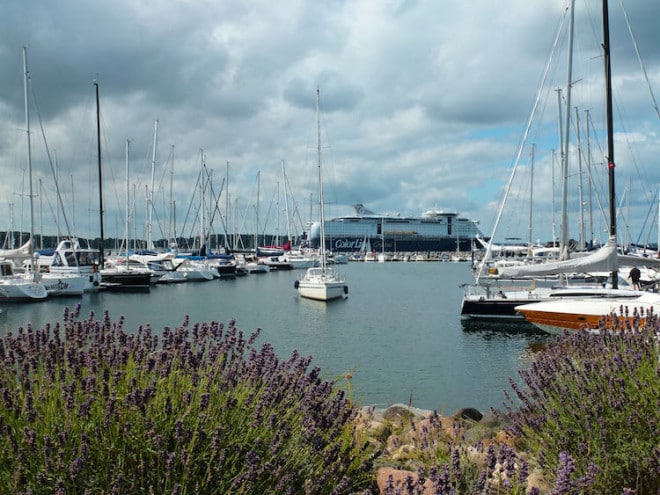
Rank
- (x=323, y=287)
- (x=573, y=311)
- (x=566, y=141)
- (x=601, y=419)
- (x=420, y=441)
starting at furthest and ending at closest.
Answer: (x=323, y=287), (x=566, y=141), (x=573, y=311), (x=420, y=441), (x=601, y=419)

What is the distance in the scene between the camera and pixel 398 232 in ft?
510

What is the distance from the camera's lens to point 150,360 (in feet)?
14.2

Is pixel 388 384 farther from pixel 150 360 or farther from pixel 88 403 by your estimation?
pixel 88 403

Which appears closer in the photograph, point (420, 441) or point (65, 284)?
point (420, 441)

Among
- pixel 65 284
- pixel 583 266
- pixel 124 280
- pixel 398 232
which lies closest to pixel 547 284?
pixel 583 266

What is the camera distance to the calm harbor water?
1502 cm

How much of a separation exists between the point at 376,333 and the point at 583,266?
840 centimetres

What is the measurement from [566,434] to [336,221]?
151 m

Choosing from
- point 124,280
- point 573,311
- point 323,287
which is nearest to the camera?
point 573,311

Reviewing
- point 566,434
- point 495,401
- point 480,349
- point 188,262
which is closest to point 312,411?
point 566,434

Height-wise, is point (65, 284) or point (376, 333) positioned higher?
point (65, 284)

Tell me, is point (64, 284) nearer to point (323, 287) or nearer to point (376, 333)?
point (323, 287)

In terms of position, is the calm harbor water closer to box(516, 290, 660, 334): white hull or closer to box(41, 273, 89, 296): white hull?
box(41, 273, 89, 296): white hull

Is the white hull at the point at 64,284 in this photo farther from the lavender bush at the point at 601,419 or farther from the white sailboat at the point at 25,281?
the lavender bush at the point at 601,419
